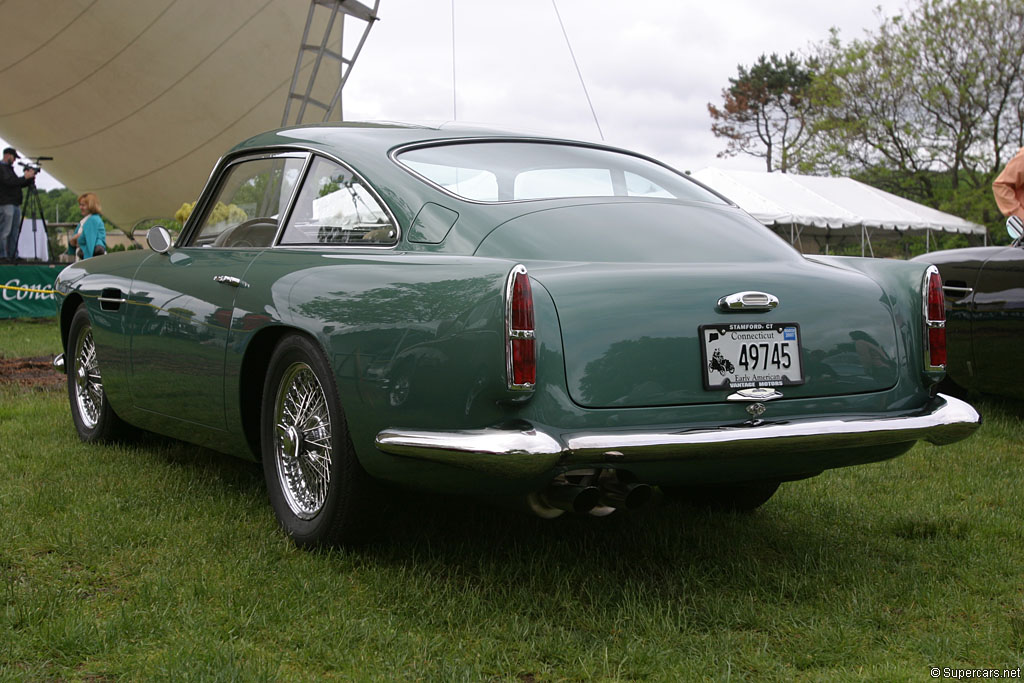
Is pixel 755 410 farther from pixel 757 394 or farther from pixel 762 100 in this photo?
pixel 762 100

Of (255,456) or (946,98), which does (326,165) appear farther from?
(946,98)

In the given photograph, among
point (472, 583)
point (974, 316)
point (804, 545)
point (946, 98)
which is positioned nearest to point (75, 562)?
point (472, 583)

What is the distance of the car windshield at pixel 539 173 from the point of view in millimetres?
3475

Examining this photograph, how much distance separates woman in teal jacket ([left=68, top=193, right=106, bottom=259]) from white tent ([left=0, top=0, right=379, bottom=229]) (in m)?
8.87

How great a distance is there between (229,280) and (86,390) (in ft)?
6.65

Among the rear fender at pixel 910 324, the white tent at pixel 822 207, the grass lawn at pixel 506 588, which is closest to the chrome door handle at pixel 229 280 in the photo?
the grass lawn at pixel 506 588

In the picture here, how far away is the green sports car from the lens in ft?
8.80

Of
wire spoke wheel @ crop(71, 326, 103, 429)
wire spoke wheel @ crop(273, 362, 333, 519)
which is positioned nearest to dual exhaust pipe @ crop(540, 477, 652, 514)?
wire spoke wheel @ crop(273, 362, 333, 519)

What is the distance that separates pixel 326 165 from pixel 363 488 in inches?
50.0

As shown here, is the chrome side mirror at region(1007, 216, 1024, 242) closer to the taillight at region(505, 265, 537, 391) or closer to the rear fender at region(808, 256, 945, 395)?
the rear fender at region(808, 256, 945, 395)

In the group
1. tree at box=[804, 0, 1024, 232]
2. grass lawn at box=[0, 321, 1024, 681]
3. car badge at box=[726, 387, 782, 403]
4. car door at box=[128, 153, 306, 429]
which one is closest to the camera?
grass lawn at box=[0, 321, 1024, 681]

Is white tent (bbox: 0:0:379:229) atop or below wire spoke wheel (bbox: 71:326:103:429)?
atop

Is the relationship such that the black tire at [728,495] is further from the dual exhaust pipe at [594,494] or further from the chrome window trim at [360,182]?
the chrome window trim at [360,182]

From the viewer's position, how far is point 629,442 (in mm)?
2621
